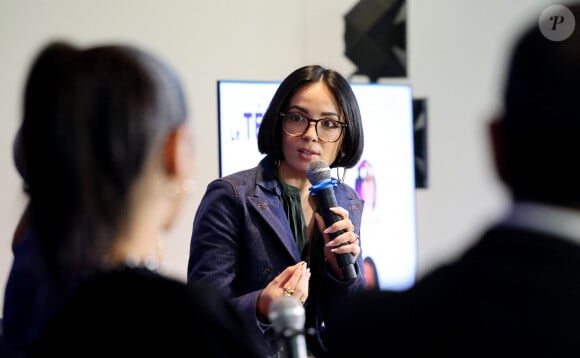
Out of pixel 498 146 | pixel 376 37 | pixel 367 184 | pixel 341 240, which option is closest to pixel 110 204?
pixel 498 146

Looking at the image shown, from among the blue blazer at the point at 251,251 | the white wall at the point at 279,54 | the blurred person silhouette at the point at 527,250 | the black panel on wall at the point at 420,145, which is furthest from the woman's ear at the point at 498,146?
the black panel on wall at the point at 420,145

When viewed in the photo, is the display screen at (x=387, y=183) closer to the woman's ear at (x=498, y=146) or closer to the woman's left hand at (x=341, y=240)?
the woman's left hand at (x=341, y=240)

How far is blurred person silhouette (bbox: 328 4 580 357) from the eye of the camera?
978mm

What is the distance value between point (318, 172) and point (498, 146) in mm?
1160

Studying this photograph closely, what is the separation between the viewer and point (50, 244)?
107 cm

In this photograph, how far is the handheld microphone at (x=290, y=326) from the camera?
1140 mm

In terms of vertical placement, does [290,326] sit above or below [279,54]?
below

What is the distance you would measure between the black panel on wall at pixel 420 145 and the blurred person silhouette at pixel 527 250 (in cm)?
347

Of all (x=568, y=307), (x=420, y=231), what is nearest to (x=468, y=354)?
(x=568, y=307)

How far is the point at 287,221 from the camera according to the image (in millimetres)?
2238

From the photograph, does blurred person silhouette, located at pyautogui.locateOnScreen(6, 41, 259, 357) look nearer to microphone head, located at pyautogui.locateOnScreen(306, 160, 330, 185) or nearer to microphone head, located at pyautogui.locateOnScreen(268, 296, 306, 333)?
microphone head, located at pyautogui.locateOnScreen(268, 296, 306, 333)

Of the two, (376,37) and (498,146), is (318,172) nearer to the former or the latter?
(498,146)

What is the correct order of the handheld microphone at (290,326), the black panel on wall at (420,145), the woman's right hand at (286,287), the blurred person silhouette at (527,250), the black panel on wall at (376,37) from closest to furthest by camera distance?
1. the blurred person silhouette at (527,250)
2. the handheld microphone at (290,326)
3. the woman's right hand at (286,287)
4. the black panel on wall at (376,37)
5. the black panel on wall at (420,145)

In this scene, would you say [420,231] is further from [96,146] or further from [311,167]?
[96,146]
